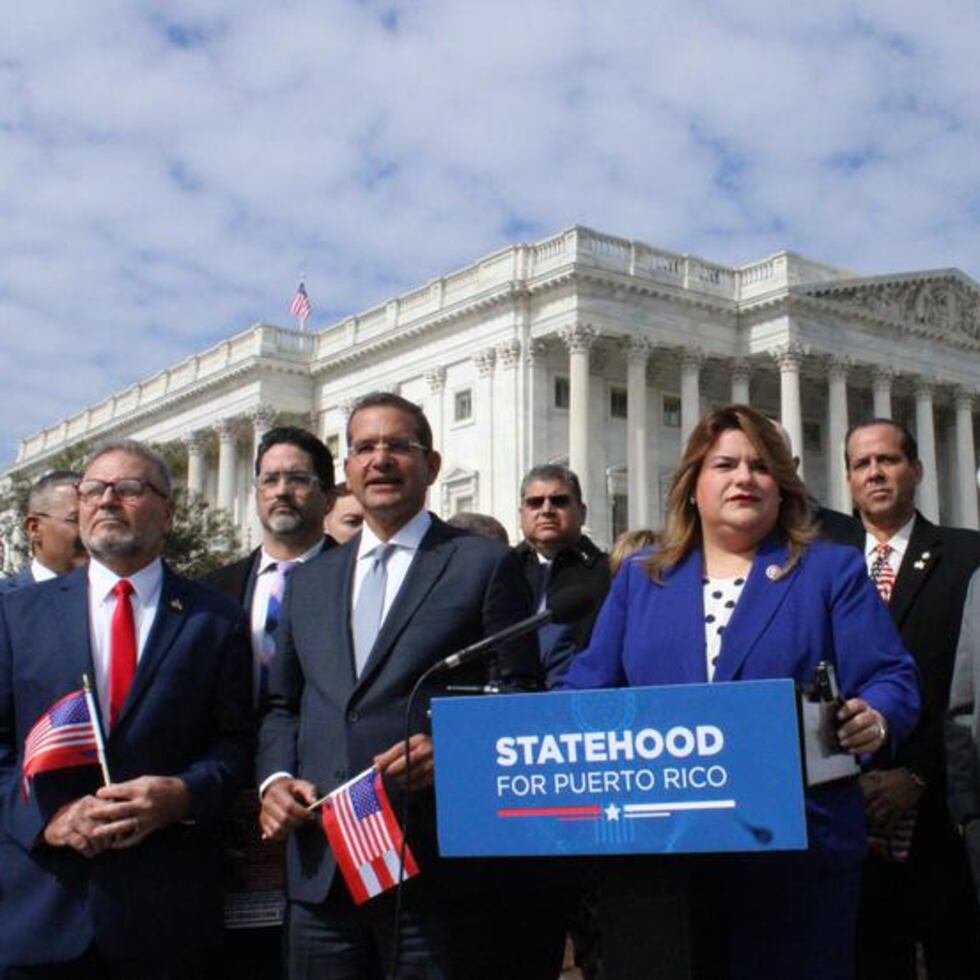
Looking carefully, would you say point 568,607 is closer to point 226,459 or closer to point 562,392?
point 562,392

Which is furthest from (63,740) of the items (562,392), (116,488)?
(562,392)

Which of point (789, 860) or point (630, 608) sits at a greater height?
point (630, 608)

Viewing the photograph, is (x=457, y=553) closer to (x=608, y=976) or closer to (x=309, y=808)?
(x=309, y=808)

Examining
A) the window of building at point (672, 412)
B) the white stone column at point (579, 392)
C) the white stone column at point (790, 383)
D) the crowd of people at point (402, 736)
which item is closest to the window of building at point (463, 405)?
the white stone column at point (579, 392)

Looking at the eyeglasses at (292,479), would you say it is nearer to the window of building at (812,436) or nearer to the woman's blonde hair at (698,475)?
the woman's blonde hair at (698,475)

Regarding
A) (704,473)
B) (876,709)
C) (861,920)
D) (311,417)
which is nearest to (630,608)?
(704,473)

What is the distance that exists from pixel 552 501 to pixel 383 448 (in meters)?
3.25

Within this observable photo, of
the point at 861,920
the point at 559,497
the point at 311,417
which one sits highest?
the point at 311,417

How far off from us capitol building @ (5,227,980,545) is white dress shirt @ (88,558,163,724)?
37.3 meters

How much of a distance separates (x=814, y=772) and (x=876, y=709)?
441mm

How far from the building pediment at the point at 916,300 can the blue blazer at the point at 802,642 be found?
42720mm

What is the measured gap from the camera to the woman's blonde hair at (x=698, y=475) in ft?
13.6

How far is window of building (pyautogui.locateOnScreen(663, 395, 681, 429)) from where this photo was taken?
47.8 meters

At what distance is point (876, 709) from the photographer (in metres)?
3.59
